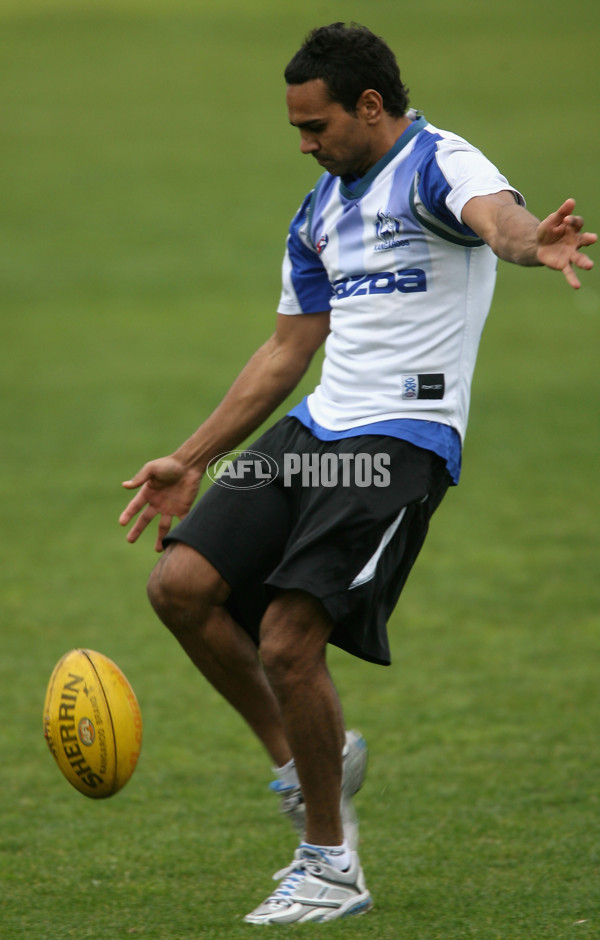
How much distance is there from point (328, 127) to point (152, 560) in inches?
201

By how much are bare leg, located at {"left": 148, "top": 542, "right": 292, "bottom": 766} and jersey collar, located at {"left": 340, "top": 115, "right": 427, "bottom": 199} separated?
3.93 feet

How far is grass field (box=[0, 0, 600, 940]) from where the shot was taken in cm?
403

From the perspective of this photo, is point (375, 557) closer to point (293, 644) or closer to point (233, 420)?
point (293, 644)

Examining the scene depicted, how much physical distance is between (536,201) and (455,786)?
16475 millimetres

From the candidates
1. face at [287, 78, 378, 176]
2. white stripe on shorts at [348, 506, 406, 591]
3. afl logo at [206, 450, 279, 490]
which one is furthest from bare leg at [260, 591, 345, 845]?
face at [287, 78, 378, 176]

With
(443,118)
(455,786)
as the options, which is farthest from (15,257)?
(455,786)

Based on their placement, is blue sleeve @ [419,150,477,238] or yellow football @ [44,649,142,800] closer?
blue sleeve @ [419,150,477,238]

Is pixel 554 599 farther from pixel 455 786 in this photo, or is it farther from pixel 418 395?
pixel 418 395

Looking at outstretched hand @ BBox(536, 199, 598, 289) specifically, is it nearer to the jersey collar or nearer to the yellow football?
the jersey collar

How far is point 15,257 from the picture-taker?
1877cm

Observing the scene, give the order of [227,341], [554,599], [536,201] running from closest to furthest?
[554,599]
[227,341]
[536,201]

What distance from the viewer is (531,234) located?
3.12 m

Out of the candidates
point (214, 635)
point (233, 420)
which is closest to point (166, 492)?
point (233, 420)

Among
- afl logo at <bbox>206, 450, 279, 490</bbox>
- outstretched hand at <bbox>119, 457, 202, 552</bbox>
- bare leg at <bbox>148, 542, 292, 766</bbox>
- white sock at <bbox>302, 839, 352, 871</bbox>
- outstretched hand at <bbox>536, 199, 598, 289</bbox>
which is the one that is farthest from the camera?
outstretched hand at <bbox>119, 457, 202, 552</bbox>
